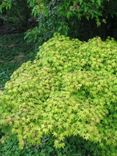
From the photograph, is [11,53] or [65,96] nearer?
[65,96]

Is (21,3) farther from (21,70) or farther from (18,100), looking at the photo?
(18,100)

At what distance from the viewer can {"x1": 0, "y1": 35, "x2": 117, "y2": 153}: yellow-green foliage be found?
12.5ft

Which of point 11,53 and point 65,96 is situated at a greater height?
point 65,96

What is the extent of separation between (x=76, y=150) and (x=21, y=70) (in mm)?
1153

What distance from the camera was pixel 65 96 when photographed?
13.3 ft

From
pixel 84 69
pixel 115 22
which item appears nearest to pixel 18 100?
pixel 84 69

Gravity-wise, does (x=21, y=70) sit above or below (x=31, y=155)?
above

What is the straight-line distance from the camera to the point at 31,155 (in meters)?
4.89

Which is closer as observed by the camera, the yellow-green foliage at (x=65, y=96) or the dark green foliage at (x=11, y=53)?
the yellow-green foliage at (x=65, y=96)

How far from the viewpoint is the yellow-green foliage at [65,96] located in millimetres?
3799

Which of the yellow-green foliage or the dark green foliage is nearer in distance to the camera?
the yellow-green foliage

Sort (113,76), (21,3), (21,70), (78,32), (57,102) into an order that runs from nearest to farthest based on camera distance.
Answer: (57,102), (113,76), (21,70), (78,32), (21,3)

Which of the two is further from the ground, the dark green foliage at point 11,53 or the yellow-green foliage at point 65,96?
the yellow-green foliage at point 65,96

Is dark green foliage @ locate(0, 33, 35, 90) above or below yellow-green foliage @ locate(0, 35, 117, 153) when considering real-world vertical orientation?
below
